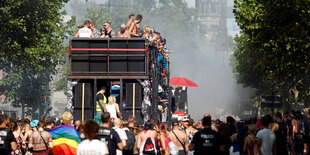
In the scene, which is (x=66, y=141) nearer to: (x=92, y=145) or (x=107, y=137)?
(x=107, y=137)

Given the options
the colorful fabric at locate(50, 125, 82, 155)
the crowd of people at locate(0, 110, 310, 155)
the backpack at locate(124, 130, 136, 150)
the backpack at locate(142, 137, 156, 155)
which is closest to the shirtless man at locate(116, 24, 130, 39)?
the crowd of people at locate(0, 110, 310, 155)

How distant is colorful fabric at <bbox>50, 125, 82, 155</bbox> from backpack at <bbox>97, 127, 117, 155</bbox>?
0.48 m

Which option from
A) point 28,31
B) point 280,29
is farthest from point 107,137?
point 28,31

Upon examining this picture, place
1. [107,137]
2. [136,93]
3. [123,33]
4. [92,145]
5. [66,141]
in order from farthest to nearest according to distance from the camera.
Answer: [123,33], [136,93], [107,137], [66,141], [92,145]

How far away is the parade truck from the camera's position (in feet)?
57.4

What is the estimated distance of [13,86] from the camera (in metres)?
51.5

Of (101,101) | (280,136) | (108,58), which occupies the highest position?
(108,58)

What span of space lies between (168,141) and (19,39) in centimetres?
2355

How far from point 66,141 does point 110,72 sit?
6.68 meters

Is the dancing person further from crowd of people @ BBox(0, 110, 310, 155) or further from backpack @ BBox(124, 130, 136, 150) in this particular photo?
backpack @ BBox(124, 130, 136, 150)

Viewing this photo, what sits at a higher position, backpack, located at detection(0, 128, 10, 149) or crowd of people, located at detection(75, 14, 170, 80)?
crowd of people, located at detection(75, 14, 170, 80)

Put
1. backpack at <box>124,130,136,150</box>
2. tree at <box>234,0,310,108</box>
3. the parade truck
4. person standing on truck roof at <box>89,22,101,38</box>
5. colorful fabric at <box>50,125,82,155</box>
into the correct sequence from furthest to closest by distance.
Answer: tree at <box>234,0,310,108</box>, person standing on truck roof at <box>89,22,101,38</box>, the parade truck, backpack at <box>124,130,136,150</box>, colorful fabric at <box>50,125,82,155</box>

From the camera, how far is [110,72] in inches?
695

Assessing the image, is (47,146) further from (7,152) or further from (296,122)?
(296,122)
